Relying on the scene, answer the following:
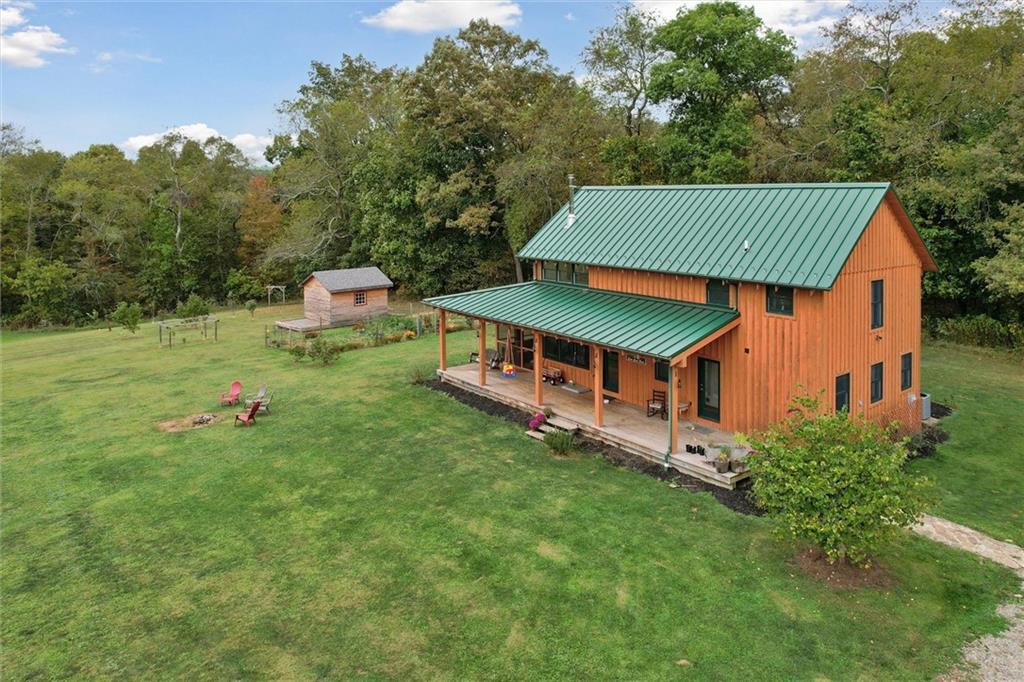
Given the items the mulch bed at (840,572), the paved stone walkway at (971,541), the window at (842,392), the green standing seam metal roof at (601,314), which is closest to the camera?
the mulch bed at (840,572)

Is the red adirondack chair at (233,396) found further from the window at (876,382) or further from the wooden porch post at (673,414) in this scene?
the window at (876,382)

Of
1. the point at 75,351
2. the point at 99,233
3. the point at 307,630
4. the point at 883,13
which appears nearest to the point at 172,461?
the point at 307,630

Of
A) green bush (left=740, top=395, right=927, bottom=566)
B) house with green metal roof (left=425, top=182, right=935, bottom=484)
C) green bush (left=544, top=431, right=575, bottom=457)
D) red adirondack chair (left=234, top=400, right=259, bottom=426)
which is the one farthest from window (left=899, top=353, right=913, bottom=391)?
red adirondack chair (left=234, top=400, right=259, bottom=426)

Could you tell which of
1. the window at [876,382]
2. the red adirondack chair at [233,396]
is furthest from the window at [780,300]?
the red adirondack chair at [233,396]

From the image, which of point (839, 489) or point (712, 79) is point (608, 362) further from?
point (712, 79)

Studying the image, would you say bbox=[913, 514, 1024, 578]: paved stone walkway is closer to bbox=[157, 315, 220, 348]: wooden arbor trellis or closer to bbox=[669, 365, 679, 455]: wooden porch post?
bbox=[669, 365, 679, 455]: wooden porch post

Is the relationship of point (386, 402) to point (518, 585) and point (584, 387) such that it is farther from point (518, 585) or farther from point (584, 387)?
point (518, 585)
